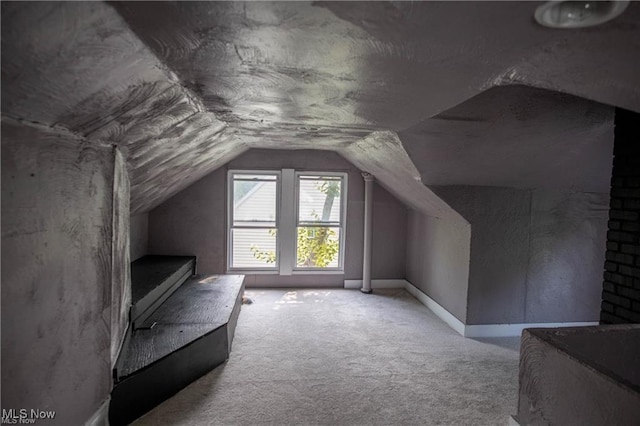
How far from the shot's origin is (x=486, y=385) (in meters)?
2.86

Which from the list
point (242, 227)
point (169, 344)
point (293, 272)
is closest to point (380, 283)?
point (293, 272)

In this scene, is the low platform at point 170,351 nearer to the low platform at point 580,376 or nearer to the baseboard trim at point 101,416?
the baseboard trim at point 101,416

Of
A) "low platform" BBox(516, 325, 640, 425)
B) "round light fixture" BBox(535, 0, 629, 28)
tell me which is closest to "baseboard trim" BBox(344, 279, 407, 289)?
"low platform" BBox(516, 325, 640, 425)

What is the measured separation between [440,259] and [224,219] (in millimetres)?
2847

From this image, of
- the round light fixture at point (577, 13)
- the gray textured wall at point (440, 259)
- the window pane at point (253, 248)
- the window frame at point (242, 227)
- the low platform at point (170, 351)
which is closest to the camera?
the round light fixture at point (577, 13)

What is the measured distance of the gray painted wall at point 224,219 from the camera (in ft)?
16.5

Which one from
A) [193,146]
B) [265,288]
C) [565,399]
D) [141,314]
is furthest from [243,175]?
[565,399]

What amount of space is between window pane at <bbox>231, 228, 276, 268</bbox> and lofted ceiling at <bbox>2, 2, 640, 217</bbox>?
251 cm

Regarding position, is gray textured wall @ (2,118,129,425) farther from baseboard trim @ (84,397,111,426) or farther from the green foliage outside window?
the green foliage outside window

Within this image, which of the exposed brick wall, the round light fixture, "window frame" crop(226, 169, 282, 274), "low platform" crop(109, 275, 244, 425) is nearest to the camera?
the round light fixture

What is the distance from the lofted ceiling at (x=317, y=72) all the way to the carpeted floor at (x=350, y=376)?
5.63 feet

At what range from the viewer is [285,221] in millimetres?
5270

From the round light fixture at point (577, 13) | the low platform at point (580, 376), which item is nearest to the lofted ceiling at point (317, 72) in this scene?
the round light fixture at point (577, 13)

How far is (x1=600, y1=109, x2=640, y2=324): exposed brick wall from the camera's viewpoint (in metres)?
2.37
